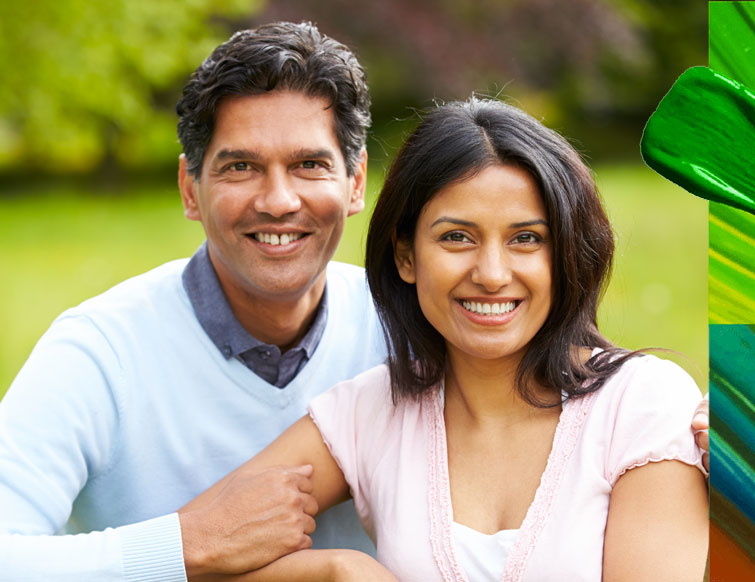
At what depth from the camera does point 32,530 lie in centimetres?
217

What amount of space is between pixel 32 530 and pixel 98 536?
15 centimetres

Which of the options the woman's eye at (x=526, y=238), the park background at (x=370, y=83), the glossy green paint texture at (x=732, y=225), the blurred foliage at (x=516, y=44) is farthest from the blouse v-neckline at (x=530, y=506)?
the blurred foliage at (x=516, y=44)

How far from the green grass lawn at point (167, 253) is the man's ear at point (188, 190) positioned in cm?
342

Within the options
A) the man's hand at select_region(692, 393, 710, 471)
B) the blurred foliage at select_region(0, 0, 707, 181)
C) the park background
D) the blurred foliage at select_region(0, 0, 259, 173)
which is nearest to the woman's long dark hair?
the man's hand at select_region(692, 393, 710, 471)

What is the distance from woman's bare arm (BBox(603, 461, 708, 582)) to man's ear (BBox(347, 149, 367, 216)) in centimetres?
122

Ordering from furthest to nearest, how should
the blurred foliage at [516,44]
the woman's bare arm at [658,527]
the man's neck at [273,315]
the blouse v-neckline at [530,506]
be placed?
the blurred foliage at [516,44], the man's neck at [273,315], the blouse v-neckline at [530,506], the woman's bare arm at [658,527]

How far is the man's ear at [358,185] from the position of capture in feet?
9.04

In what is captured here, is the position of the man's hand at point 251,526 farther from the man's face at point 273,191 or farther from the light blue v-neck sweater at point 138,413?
the man's face at point 273,191

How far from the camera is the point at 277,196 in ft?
8.11

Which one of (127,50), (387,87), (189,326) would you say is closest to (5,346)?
(127,50)

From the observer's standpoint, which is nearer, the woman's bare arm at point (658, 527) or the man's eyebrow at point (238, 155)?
the woman's bare arm at point (658, 527)

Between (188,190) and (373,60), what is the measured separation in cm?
1200

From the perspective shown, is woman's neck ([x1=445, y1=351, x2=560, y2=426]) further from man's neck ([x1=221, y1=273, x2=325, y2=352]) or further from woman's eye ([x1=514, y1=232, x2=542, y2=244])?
man's neck ([x1=221, y1=273, x2=325, y2=352])

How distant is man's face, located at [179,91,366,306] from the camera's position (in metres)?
2.48
